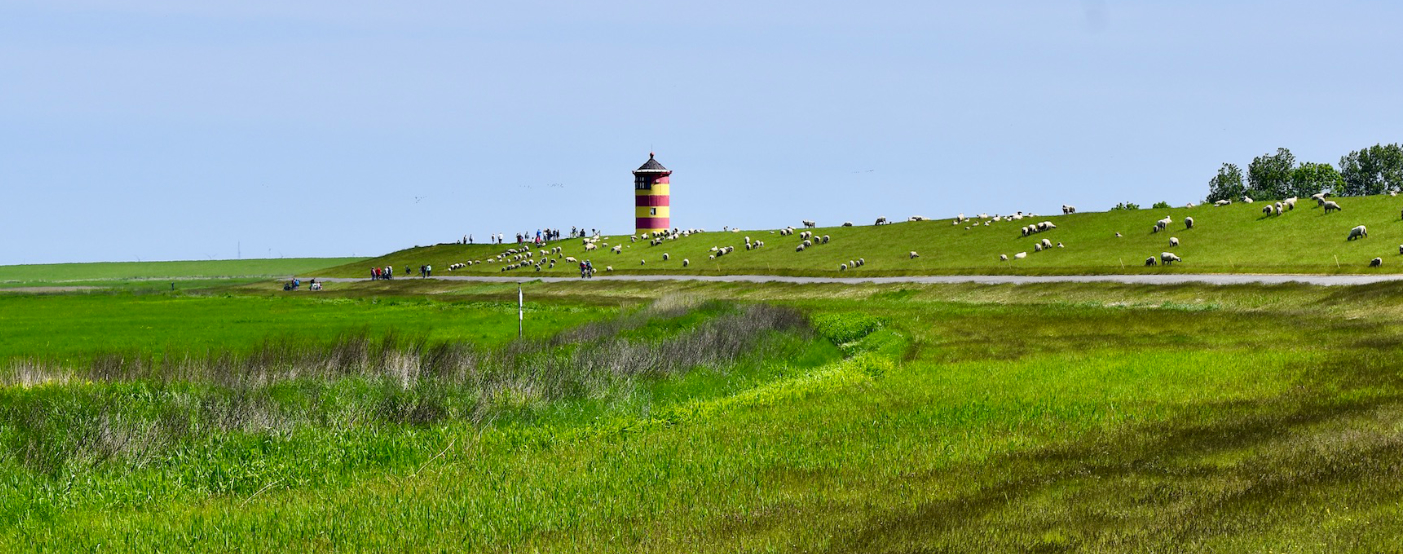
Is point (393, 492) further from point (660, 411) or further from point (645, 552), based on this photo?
point (660, 411)

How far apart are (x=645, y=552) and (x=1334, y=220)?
82.4 meters

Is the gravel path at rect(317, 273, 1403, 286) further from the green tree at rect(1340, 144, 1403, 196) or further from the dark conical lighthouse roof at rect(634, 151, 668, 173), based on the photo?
the green tree at rect(1340, 144, 1403, 196)

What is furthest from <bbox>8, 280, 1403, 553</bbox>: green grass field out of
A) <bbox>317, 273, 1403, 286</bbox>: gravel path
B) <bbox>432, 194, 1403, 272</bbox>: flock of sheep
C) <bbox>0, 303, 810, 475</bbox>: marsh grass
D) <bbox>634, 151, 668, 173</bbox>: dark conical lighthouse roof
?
<bbox>634, 151, 668, 173</bbox>: dark conical lighthouse roof

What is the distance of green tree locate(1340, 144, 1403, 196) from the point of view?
15012 centimetres

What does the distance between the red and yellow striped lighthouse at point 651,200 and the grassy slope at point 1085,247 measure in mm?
15885

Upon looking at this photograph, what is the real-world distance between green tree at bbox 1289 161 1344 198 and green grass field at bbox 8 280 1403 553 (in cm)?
11757

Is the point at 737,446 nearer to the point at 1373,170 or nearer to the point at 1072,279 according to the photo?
the point at 1072,279

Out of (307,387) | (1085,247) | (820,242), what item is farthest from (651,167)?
(307,387)

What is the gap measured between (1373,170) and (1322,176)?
11.5 metres

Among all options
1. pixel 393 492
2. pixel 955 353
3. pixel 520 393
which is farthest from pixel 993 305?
pixel 393 492

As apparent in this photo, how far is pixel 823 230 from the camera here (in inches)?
5281

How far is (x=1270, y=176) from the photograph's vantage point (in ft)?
496

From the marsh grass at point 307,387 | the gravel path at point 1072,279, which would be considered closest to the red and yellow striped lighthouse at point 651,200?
the gravel path at point 1072,279

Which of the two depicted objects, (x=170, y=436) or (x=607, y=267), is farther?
(x=607, y=267)
